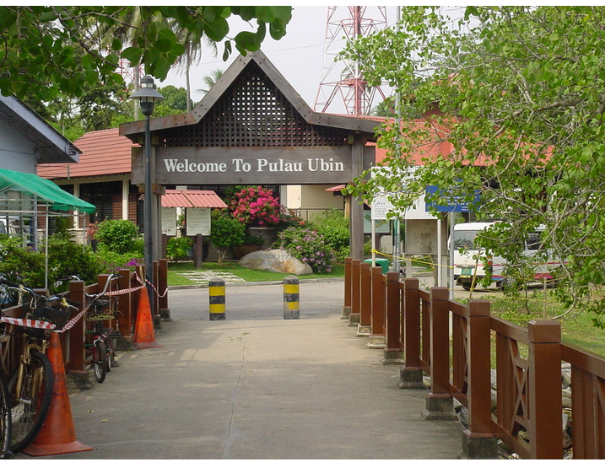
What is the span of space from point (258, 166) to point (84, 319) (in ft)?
23.6

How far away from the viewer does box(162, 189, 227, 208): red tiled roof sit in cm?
3030

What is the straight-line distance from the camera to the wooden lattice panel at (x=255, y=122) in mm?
15539

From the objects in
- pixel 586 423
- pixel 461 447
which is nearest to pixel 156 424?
pixel 461 447

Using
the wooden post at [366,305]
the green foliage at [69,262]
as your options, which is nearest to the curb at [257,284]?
the wooden post at [366,305]

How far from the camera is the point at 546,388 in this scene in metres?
4.57

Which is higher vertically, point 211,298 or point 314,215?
point 314,215

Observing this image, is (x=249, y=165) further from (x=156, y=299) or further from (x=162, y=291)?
(x=156, y=299)

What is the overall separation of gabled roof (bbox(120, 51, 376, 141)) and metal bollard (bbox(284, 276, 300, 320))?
10.6ft

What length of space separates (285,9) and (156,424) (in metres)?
3.76

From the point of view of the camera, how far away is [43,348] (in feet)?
21.1

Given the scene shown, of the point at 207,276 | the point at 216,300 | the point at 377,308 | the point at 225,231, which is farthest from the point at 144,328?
the point at 225,231

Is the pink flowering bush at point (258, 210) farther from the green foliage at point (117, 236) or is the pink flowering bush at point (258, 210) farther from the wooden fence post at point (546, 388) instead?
the wooden fence post at point (546, 388)

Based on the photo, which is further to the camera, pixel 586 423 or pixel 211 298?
pixel 211 298

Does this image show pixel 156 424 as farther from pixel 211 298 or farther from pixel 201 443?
pixel 211 298
